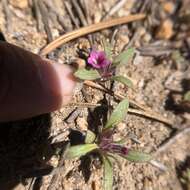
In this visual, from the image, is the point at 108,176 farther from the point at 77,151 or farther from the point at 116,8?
the point at 116,8

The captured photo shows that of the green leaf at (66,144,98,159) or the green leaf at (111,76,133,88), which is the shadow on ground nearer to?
the green leaf at (66,144,98,159)

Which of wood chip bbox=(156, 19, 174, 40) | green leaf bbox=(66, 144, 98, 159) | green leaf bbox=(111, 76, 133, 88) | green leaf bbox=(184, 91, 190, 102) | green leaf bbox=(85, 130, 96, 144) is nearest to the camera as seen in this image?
green leaf bbox=(66, 144, 98, 159)

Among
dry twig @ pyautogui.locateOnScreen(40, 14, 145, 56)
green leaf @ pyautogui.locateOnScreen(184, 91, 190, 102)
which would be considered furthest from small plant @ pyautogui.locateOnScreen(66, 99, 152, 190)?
green leaf @ pyautogui.locateOnScreen(184, 91, 190, 102)

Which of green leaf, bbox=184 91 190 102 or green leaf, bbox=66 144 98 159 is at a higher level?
green leaf, bbox=184 91 190 102

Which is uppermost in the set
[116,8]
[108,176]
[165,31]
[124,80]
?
[116,8]

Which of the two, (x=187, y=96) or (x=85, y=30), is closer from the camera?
(x=85, y=30)

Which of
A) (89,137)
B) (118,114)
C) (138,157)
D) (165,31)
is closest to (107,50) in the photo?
(118,114)
